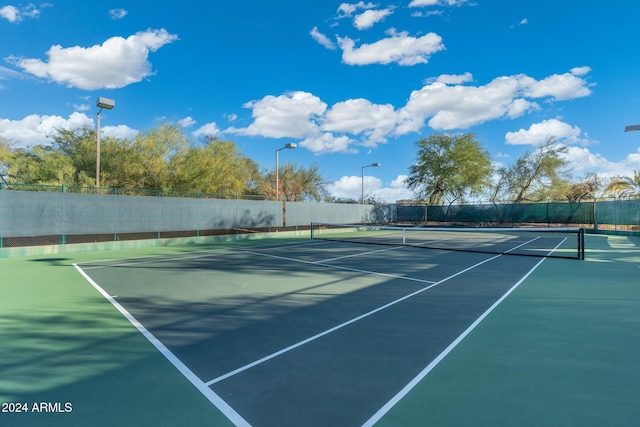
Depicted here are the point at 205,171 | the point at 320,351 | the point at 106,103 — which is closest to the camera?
the point at 320,351

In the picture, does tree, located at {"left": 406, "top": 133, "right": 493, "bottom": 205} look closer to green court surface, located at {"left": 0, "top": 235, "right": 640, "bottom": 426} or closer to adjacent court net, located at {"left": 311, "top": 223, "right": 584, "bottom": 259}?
adjacent court net, located at {"left": 311, "top": 223, "right": 584, "bottom": 259}

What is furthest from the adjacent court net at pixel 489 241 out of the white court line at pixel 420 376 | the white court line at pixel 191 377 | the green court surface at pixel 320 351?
the white court line at pixel 191 377

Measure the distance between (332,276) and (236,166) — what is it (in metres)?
28.2

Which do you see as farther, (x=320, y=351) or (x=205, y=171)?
(x=205, y=171)

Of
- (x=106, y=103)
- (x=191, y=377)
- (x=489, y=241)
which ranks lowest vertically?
(x=191, y=377)

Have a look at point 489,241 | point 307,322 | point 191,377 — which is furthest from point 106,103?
point 489,241

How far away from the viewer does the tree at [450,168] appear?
38750 mm

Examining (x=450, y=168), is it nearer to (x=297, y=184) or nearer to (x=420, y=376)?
(x=297, y=184)

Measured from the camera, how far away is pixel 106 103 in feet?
53.5

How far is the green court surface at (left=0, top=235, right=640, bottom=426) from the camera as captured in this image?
3266mm

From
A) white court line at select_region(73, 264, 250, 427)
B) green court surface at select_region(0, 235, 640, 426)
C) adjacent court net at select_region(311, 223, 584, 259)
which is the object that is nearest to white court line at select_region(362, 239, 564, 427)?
green court surface at select_region(0, 235, 640, 426)

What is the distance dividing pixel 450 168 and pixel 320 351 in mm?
38001

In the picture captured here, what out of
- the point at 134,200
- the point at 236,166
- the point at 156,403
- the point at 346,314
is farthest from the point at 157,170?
the point at 156,403

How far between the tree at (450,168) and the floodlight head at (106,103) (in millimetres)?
32259
